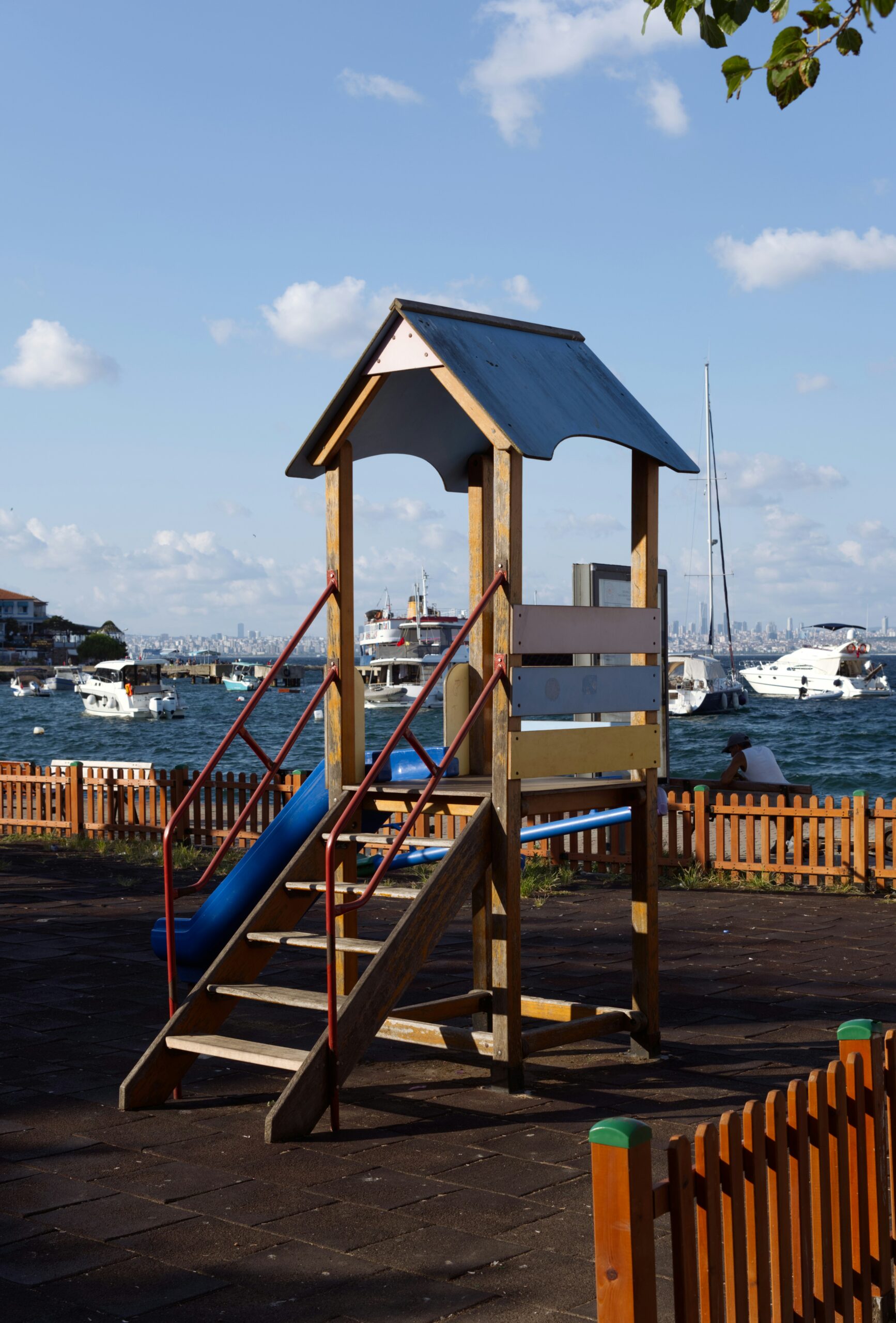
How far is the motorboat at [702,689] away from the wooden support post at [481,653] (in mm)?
77859

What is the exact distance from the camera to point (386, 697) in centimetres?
10188

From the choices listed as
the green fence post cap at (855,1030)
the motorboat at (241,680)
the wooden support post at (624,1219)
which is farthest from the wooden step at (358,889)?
the motorboat at (241,680)

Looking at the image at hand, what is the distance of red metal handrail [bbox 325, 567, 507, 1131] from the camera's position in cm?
623

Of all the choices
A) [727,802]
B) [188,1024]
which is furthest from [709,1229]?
[727,802]

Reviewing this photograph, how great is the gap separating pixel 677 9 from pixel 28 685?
537 feet

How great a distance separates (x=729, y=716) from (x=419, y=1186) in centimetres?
8602

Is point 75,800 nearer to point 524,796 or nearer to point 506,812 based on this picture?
point 524,796

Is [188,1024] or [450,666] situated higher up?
[450,666]

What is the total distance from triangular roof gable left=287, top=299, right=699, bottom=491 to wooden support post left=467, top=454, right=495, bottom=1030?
0.30 m

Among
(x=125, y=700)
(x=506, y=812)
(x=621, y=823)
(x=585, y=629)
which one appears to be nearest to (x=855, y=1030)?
(x=506, y=812)

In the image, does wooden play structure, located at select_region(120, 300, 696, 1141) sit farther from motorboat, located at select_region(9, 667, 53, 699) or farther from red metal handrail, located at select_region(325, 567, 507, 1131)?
motorboat, located at select_region(9, 667, 53, 699)

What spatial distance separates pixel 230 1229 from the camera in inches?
198

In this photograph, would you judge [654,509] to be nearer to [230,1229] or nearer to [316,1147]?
[316,1147]

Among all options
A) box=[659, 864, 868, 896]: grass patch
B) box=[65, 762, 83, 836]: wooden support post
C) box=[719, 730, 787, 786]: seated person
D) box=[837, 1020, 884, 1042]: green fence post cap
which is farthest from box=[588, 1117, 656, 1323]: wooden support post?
box=[65, 762, 83, 836]: wooden support post
